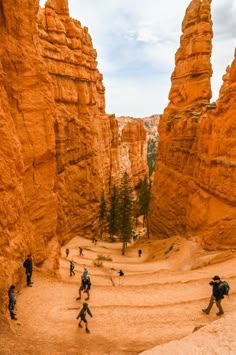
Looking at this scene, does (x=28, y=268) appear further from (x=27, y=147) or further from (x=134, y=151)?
(x=134, y=151)

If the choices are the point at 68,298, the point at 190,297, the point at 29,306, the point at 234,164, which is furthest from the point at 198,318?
the point at 234,164

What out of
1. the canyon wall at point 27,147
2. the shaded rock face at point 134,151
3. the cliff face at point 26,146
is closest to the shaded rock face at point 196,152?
the canyon wall at point 27,147

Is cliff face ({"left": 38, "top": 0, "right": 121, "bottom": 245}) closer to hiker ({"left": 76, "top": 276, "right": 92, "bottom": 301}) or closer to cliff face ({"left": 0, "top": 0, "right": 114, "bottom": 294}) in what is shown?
cliff face ({"left": 0, "top": 0, "right": 114, "bottom": 294})

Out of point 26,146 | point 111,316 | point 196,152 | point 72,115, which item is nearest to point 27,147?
point 26,146

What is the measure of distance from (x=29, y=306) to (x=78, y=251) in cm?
2155

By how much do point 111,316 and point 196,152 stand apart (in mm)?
24209

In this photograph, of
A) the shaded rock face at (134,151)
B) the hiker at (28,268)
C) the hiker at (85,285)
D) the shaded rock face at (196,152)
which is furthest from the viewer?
the shaded rock face at (134,151)

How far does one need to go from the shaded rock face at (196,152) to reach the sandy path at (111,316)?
6.85 metres

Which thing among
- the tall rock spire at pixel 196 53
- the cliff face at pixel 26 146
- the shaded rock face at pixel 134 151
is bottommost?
the shaded rock face at pixel 134 151

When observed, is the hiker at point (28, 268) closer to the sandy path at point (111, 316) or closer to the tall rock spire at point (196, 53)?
the sandy path at point (111, 316)

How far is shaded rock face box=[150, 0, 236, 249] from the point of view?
26.9 metres

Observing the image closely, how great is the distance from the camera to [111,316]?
14.6 m

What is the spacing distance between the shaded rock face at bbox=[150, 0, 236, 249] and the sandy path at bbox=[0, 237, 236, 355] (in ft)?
22.5

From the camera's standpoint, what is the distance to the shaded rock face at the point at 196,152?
26875 mm
